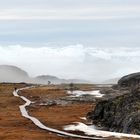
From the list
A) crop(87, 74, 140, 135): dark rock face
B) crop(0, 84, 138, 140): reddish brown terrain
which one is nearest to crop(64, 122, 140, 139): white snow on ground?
crop(0, 84, 138, 140): reddish brown terrain

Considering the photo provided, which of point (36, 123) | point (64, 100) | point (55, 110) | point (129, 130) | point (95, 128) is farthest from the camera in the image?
point (64, 100)

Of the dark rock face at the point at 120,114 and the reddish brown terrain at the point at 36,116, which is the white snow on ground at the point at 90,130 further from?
the dark rock face at the point at 120,114

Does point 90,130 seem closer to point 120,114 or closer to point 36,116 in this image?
point 120,114

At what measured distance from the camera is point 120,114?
4281 inches

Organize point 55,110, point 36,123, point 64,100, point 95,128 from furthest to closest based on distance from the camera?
point 64,100, point 55,110, point 36,123, point 95,128

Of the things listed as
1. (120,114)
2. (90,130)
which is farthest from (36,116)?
(90,130)

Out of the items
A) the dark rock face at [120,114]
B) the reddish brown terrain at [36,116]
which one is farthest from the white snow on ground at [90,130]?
the dark rock face at [120,114]

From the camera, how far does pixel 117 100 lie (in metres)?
115

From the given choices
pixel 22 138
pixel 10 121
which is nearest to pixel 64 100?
pixel 10 121

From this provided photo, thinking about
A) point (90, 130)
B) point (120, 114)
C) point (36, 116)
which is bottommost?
point (90, 130)

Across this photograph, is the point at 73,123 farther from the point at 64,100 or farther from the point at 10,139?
the point at 64,100

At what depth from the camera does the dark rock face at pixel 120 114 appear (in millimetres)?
98625

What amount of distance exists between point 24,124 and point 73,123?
10804 mm

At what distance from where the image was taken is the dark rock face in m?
98.6
